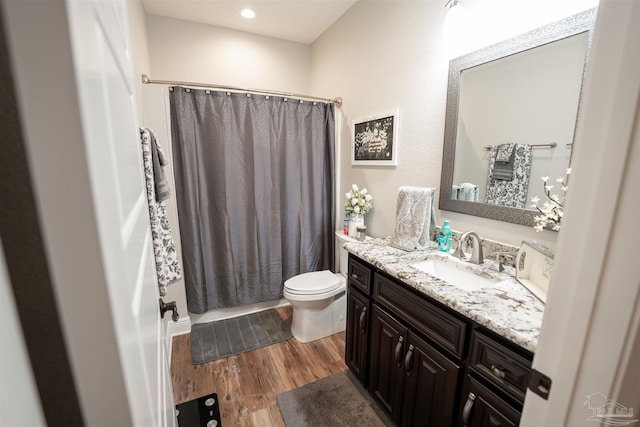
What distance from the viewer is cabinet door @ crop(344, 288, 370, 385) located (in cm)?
157

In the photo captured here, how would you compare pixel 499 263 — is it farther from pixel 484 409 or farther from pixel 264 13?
pixel 264 13

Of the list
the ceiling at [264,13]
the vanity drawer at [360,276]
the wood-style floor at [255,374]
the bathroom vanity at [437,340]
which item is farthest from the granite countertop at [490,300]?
the ceiling at [264,13]

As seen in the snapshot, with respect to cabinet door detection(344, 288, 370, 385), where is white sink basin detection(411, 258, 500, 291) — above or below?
above

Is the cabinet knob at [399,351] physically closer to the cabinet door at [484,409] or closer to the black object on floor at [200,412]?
the cabinet door at [484,409]

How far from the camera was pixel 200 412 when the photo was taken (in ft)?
4.91

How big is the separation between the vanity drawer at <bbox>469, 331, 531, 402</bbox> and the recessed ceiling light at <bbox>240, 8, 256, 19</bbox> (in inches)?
110

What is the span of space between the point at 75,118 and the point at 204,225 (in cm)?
209

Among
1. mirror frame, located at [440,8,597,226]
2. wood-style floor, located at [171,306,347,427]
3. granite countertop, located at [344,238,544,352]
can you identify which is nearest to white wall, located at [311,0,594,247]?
mirror frame, located at [440,8,597,226]

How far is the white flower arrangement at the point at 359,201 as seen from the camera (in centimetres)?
221

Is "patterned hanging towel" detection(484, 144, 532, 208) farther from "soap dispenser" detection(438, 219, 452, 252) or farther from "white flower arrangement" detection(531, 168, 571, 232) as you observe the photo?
"soap dispenser" detection(438, 219, 452, 252)

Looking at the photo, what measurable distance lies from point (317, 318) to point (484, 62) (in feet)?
6.59

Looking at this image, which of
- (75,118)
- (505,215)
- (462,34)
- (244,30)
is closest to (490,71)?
(462,34)

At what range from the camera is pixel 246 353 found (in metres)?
2.06

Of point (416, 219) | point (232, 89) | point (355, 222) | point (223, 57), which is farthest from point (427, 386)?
point (223, 57)
